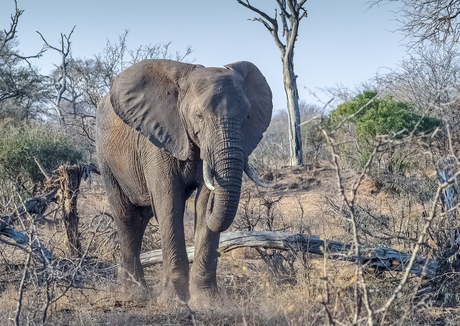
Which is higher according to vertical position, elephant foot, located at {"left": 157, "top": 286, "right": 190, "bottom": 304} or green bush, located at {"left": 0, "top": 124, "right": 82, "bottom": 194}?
green bush, located at {"left": 0, "top": 124, "right": 82, "bottom": 194}

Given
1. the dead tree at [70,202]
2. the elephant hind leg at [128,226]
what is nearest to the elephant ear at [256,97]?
the elephant hind leg at [128,226]

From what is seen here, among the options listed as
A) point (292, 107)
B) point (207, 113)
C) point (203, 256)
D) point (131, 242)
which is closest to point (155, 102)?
point (207, 113)

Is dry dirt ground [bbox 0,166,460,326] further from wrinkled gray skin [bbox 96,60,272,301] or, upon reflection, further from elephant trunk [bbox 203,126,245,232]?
elephant trunk [bbox 203,126,245,232]

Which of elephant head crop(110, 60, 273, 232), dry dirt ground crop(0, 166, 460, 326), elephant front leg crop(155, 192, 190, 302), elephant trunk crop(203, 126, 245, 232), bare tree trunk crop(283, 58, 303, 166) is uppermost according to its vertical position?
bare tree trunk crop(283, 58, 303, 166)

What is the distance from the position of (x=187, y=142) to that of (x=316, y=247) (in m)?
2.02

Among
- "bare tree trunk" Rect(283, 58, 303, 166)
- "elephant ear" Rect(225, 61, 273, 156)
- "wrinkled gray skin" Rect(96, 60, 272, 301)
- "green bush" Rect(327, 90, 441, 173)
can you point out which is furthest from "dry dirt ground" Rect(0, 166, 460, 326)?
"bare tree trunk" Rect(283, 58, 303, 166)

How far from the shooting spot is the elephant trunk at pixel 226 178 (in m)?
4.25

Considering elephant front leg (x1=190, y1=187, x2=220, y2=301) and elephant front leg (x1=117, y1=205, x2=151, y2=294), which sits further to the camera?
elephant front leg (x1=117, y1=205, x2=151, y2=294)

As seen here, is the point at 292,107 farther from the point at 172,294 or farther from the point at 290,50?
the point at 172,294

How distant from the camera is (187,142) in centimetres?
464

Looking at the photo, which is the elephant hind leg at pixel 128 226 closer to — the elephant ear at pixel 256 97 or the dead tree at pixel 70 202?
the dead tree at pixel 70 202

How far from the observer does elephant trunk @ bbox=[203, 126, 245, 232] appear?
425 centimetres

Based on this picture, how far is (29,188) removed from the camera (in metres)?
10.8

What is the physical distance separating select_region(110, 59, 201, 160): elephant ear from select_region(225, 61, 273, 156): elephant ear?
0.66 metres
